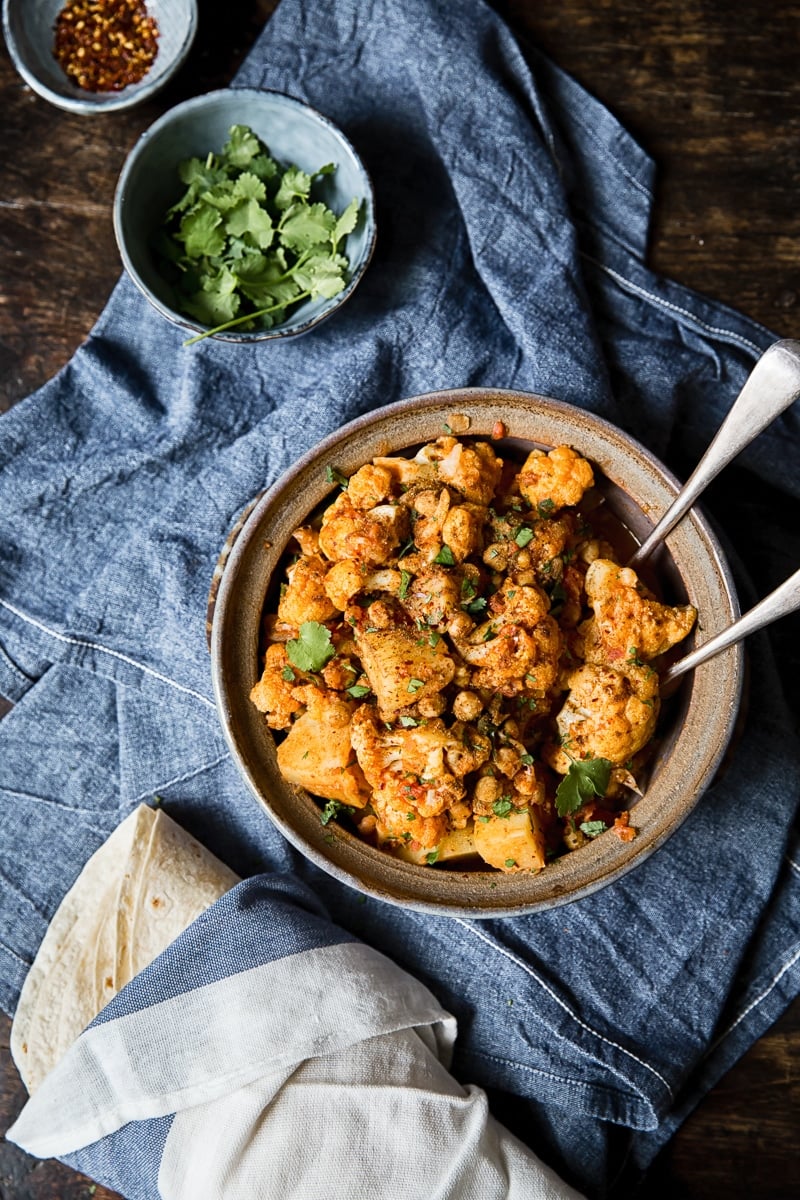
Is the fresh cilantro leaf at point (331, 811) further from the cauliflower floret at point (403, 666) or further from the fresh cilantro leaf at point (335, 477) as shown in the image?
the fresh cilantro leaf at point (335, 477)

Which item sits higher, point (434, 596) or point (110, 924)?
point (434, 596)

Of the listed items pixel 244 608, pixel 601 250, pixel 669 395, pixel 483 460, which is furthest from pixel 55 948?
pixel 601 250

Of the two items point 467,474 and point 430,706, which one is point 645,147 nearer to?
point 467,474

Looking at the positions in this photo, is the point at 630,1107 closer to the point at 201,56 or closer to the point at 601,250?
the point at 601,250

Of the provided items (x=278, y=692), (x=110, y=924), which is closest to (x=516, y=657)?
(x=278, y=692)

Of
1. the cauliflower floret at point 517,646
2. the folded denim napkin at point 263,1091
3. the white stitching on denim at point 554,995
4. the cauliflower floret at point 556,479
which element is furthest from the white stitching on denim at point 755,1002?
the cauliflower floret at point 556,479

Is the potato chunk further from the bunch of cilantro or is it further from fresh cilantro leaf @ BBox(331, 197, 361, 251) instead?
fresh cilantro leaf @ BBox(331, 197, 361, 251)
